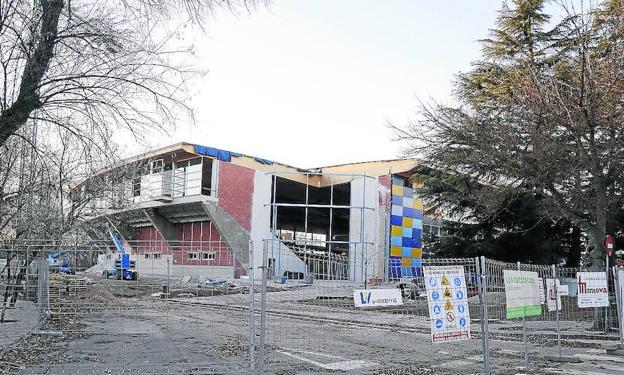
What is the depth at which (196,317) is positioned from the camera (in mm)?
14727

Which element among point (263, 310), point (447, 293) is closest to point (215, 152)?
point (447, 293)

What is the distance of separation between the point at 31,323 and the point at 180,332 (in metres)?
3.46

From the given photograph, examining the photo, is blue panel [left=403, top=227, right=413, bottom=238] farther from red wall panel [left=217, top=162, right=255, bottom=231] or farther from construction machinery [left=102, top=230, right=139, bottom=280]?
construction machinery [left=102, top=230, right=139, bottom=280]

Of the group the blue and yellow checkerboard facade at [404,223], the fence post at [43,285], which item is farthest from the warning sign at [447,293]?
the blue and yellow checkerboard facade at [404,223]

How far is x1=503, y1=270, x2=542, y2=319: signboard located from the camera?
9.77m

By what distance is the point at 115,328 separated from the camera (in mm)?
12070

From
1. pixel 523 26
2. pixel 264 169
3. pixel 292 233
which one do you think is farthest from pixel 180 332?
pixel 292 233

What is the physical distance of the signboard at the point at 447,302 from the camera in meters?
8.41

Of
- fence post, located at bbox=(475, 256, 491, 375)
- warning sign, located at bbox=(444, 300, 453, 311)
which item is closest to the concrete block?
fence post, located at bbox=(475, 256, 491, 375)

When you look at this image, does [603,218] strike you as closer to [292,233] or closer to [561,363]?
[561,363]

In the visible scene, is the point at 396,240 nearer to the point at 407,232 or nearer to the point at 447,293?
the point at 407,232

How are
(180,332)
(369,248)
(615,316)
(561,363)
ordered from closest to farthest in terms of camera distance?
(561,363), (180,332), (615,316), (369,248)

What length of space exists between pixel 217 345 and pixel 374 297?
5208 millimetres

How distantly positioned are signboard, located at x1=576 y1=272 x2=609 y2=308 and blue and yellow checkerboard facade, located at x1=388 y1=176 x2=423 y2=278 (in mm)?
32350
